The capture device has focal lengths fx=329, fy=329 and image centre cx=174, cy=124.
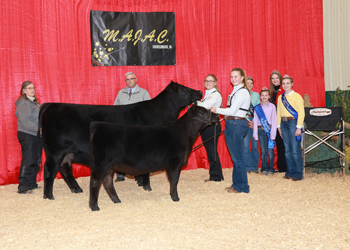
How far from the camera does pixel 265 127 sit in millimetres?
5680

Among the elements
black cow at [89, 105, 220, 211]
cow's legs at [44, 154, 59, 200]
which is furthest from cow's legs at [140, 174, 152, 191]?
cow's legs at [44, 154, 59, 200]

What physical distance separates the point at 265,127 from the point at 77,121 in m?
3.13

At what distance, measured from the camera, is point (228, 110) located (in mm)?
4027

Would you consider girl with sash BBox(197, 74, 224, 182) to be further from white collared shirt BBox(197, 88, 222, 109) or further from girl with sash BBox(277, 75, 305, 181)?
girl with sash BBox(277, 75, 305, 181)

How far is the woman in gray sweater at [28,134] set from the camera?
4.80 meters

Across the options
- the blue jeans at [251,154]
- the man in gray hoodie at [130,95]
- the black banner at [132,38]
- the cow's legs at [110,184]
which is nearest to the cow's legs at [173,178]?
the cow's legs at [110,184]

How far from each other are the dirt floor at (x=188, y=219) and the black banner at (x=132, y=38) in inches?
95.9

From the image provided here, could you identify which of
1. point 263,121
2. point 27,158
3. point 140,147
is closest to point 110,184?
point 140,147

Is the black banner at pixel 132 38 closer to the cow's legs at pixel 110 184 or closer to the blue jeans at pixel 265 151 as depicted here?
the blue jeans at pixel 265 151

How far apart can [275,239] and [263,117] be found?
10.3 feet

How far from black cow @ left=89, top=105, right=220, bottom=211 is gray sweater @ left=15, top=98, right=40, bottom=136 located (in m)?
1.49

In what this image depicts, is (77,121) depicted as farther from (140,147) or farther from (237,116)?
(237,116)

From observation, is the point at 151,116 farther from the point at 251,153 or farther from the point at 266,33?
the point at 266,33

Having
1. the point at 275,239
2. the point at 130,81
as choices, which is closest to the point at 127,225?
the point at 275,239
